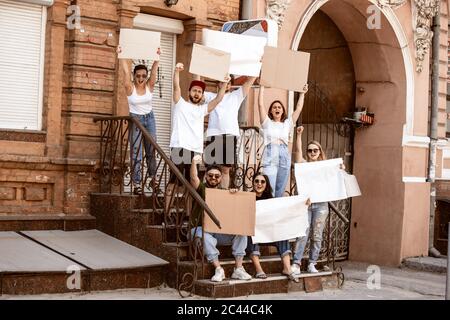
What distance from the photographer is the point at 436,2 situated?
54.6ft

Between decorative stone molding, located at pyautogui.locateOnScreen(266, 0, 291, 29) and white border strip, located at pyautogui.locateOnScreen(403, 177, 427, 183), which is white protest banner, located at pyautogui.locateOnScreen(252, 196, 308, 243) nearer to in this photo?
decorative stone molding, located at pyautogui.locateOnScreen(266, 0, 291, 29)

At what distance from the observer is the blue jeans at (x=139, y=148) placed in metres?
11.2

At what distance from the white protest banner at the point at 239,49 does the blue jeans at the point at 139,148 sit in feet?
4.15

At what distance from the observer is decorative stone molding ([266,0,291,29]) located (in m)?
13.4

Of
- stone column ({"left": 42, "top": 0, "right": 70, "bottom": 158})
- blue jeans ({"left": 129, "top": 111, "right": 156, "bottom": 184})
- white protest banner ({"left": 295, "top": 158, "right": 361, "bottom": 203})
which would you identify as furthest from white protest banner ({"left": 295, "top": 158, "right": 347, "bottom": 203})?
stone column ({"left": 42, "top": 0, "right": 70, "bottom": 158})

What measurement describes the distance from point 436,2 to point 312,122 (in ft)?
11.1

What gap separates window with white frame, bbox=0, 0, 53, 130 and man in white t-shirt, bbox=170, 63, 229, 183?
1.98 meters

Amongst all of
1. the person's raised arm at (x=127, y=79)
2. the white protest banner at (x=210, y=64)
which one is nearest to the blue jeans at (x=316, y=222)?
the white protest banner at (x=210, y=64)

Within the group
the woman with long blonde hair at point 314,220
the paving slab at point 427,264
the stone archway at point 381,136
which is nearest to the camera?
the woman with long blonde hair at point 314,220

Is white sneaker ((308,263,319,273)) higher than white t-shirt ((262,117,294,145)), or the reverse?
white t-shirt ((262,117,294,145))

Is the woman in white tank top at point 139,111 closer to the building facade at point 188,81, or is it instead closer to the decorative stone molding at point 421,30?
the building facade at point 188,81

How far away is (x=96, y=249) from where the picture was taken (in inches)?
423

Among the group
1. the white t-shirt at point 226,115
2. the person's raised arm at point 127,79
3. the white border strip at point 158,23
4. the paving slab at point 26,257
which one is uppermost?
the white border strip at point 158,23

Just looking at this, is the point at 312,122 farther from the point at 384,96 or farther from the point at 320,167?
the point at 320,167
